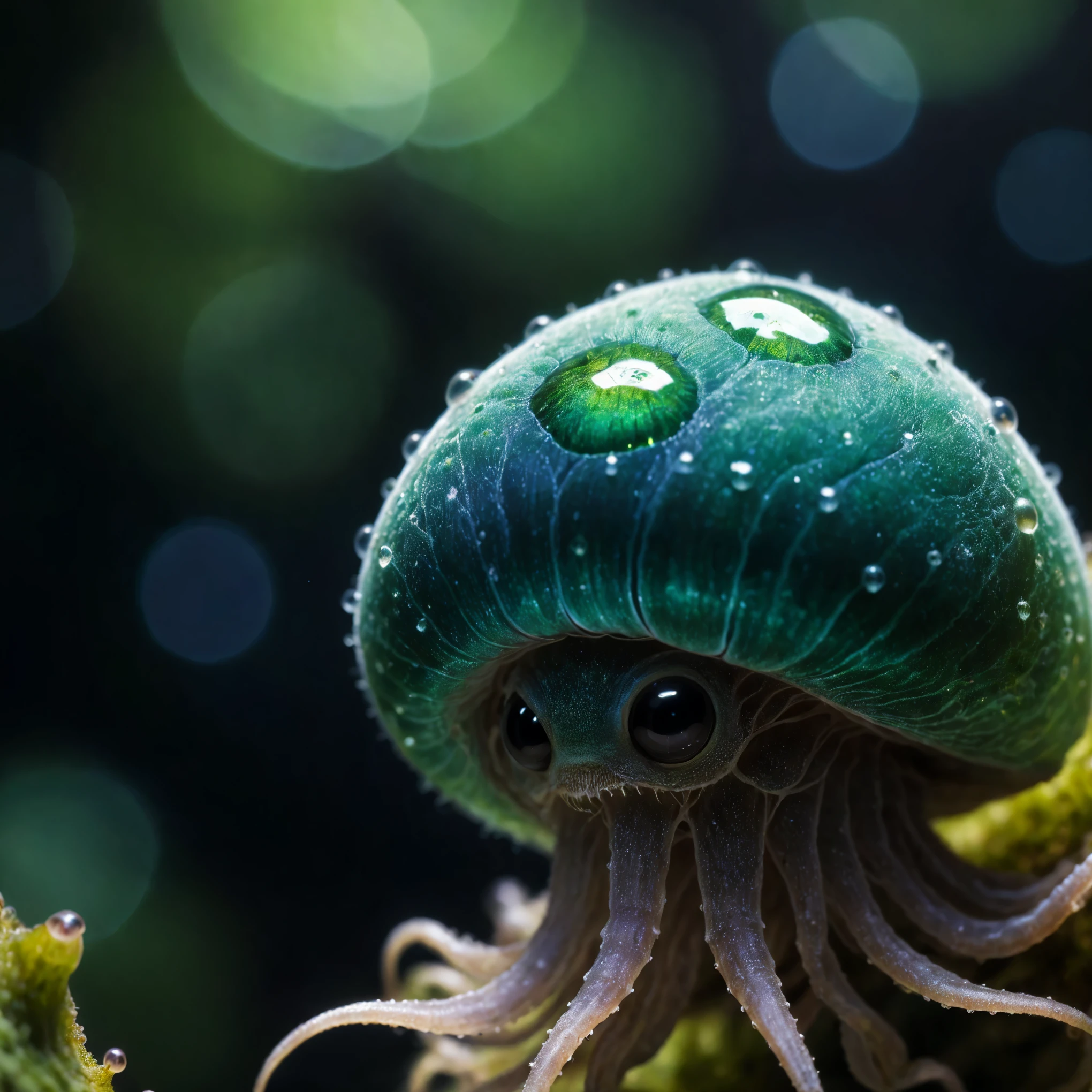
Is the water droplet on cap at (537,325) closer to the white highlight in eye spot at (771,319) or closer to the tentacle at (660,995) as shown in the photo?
the white highlight in eye spot at (771,319)

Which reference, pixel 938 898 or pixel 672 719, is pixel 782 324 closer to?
pixel 672 719

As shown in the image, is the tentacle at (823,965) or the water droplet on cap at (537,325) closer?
the tentacle at (823,965)

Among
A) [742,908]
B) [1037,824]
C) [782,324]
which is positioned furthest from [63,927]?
[1037,824]

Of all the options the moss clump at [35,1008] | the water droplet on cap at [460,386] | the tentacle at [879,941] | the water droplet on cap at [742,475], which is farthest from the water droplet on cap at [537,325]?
the moss clump at [35,1008]

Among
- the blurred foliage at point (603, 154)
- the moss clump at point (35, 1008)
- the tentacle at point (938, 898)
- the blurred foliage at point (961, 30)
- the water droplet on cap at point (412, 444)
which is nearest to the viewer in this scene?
the moss clump at point (35, 1008)

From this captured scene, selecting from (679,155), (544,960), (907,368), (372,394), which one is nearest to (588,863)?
(544,960)

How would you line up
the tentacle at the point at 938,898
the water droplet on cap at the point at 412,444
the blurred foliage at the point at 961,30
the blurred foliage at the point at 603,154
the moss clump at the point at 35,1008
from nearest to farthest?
the moss clump at the point at 35,1008
the tentacle at the point at 938,898
the water droplet on cap at the point at 412,444
the blurred foliage at the point at 961,30
the blurred foliage at the point at 603,154

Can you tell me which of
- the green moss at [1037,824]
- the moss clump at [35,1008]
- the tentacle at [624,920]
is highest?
the green moss at [1037,824]
